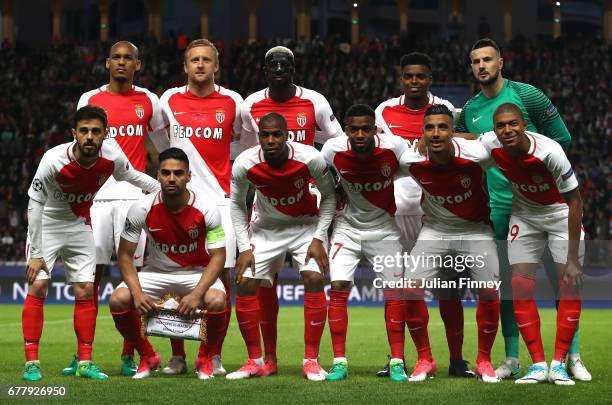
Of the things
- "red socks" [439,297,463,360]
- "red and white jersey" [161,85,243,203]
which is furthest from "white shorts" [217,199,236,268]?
"red socks" [439,297,463,360]

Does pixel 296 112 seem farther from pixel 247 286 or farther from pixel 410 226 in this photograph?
pixel 247 286

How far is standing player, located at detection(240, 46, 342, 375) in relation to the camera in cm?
790

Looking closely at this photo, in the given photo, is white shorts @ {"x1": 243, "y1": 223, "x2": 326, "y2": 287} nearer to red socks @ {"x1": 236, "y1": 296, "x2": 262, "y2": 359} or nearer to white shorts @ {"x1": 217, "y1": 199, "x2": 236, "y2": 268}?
red socks @ {"x1": 236, "y1": 296, "x2": 262, "y2": 359}

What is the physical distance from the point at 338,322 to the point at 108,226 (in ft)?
6.46

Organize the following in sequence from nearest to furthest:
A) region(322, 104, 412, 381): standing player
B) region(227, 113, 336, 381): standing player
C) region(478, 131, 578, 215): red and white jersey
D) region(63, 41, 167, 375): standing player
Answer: region(478, 131, 578, 215): red and white jersey
region(322, 104, 412, 381): standing player
region(227, 113, 336, 381): standing player
region(63, 41, 167, 375): standing player

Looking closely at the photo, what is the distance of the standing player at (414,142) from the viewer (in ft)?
25.4

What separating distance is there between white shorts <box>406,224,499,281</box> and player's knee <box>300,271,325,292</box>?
60cm

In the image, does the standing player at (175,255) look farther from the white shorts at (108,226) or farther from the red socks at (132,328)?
the white shorts at (108,226)

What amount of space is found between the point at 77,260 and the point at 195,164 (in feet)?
3.84

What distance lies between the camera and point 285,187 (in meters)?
7.49

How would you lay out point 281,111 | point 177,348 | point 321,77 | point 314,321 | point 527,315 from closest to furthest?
point 527,315 → point 314,321 → point 177,348 → point 281,111 → point 321,77

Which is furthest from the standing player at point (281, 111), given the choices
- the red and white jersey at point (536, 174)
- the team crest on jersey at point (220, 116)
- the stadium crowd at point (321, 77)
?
the stadium crowd at point (321, 77)

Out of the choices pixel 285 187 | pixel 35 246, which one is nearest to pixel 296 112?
pixel 285 187

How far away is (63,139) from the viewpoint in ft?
82.9
